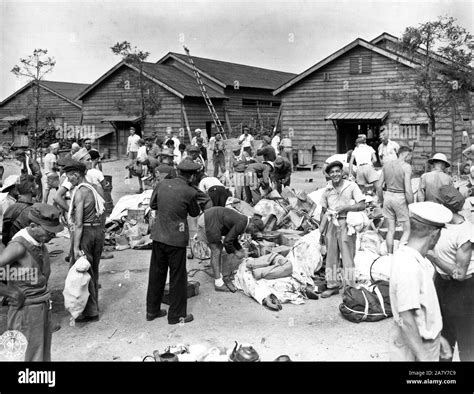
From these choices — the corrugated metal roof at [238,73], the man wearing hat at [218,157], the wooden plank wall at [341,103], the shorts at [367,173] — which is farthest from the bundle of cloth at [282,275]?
the corrugated metal roof at [238,73]

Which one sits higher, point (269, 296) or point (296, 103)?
point (296, 103)

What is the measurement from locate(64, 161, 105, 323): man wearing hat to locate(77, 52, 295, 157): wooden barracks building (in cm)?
1789

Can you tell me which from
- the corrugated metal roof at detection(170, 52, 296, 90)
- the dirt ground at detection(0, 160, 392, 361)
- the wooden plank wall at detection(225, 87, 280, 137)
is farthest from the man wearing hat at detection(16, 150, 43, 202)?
the corrugated metal roof at detection(170, 52, 296, 90)

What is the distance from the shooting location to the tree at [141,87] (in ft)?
71.1

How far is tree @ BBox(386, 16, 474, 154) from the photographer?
14047 mm

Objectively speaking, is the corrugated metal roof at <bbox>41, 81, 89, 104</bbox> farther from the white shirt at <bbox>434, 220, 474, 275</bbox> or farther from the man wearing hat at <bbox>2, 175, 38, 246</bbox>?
the white shirt at <bbox>434, 220, 474, 275</bbox>

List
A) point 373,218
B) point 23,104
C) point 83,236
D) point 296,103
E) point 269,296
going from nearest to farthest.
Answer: point 83,236 → point 269,296 → point 373,218 → point 296,103 → point 23,104
